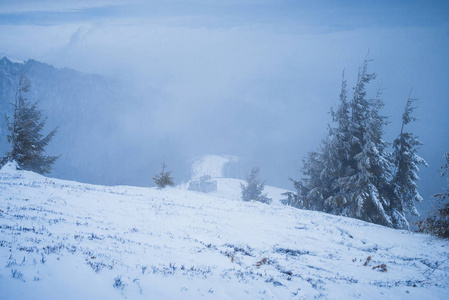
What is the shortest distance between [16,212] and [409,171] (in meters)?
30.6

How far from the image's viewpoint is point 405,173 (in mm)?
22203

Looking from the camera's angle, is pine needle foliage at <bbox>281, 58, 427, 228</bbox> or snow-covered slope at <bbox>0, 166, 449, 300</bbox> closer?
snow-covered slope at <bbox>0, 166, 449, 300</bbox>

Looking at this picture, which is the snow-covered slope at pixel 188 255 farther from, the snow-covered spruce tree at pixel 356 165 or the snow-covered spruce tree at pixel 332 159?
the snow-covered spruce tree at pixel 332 159

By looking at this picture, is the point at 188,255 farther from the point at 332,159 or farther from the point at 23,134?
the point at 23,134

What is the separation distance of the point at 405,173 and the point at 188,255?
24610 millimetres

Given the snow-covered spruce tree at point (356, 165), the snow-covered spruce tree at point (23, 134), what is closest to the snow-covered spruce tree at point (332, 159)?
the snow-covered spruce tree at point (356, 165)

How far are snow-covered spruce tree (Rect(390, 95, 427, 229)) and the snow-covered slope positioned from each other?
8865 mm

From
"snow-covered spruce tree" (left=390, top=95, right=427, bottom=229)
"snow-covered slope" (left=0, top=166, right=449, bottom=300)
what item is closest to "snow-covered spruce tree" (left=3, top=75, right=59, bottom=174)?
"snow-covered slope" (left=0, top=166, right=449, bottom=300)

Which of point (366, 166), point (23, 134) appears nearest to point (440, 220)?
point (366, 166)

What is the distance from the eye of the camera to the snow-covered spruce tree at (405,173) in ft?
Result: 70.9

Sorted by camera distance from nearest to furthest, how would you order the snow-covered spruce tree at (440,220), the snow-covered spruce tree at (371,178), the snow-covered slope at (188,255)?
the snow-covered slope at (188,255) → the snow-covered spruce tree at (440,220) → the snow-covered spruce tree at (371,178)

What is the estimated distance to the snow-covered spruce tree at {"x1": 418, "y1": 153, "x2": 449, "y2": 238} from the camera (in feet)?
48.4

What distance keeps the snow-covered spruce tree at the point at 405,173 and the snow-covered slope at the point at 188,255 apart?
29.1 feet

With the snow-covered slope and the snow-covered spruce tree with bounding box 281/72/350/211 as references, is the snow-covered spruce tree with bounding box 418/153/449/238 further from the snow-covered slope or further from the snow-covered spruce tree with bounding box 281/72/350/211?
the snow-covered spruce tree with bounding box 281/72/350/211
